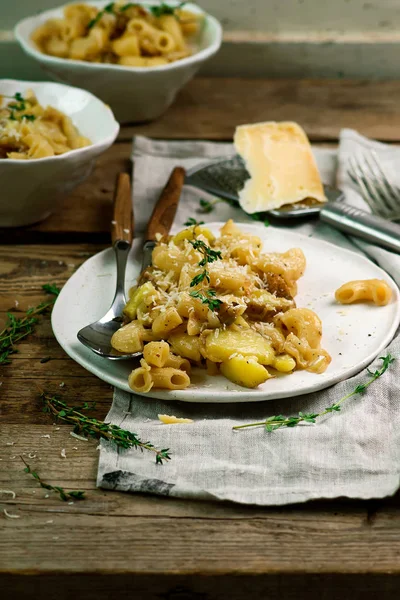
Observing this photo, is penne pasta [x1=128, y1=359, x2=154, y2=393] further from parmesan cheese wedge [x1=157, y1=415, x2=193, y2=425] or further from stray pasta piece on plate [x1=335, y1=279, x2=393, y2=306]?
stray pasta piece on plate [x1=335, y1=279, x2=393, y2=306]

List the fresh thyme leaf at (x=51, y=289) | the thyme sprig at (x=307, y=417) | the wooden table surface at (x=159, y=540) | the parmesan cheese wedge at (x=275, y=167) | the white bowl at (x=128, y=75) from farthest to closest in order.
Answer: the white bowl at (x=128, y=75) < the parmesan cheese wedge at (x=275, y=167) < the fresh thyme leaf at (x=51, y=289) < the thyme sprig at (x=307, y=417) < the wooden table surface at (x=159, y=540)

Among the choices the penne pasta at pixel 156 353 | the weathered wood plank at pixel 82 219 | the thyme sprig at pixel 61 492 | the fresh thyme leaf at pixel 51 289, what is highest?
the penne pasta at pixel 156 353

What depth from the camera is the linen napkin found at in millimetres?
1307

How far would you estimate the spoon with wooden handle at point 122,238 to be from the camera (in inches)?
62.5

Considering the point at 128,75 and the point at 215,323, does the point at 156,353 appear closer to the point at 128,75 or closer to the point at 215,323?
the point at 215,323

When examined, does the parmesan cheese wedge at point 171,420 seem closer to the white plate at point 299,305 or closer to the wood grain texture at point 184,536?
the white plate at point 299,305

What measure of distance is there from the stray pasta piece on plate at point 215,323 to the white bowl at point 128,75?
94cm

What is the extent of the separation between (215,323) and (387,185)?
0.93 m

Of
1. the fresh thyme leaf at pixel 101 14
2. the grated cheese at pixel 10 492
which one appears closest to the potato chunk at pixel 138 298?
the grated cheese at pixel 10 492

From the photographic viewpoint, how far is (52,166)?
1.92 meters

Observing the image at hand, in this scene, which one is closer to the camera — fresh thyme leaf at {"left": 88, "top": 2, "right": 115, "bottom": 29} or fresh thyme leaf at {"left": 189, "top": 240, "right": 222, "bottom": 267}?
fresh thyme leaf at {"left": 189, "top": 240, "right": 222, "bottom": 267}

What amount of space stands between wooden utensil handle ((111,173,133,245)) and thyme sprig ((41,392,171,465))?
20.7 inches

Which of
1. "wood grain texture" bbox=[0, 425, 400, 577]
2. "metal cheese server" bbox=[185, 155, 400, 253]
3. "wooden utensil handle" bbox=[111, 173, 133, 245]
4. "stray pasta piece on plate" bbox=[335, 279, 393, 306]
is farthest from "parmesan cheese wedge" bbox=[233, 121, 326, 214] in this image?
"wood grain texture" bbox=[0, 425, 400, 577]

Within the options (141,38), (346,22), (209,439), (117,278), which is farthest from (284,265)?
(346,22)
